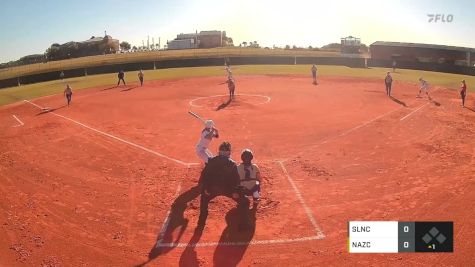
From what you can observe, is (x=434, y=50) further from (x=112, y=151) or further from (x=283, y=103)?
(x=112, y=151)

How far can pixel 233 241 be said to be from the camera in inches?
335

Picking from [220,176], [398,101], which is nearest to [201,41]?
[398,101]

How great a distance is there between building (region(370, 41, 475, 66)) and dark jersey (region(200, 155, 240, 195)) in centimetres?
5666

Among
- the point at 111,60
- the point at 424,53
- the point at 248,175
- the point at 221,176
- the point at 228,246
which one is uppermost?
the point at 424,53

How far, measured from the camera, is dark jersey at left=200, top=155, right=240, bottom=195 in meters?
8.16

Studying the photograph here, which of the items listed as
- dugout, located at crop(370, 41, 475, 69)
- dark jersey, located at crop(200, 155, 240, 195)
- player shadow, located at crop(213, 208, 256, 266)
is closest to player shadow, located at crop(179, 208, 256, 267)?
player shadow, located at crop(213, 208, 256, 266)

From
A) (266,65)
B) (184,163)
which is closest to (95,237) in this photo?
(184,163)

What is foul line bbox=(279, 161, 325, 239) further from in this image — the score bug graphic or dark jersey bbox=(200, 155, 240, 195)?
dark jersey bbox=(200, 155, 240, 195)

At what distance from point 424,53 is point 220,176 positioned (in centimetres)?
6296

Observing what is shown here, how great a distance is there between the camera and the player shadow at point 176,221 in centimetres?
823

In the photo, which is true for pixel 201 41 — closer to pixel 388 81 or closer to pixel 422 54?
pixel 422 54

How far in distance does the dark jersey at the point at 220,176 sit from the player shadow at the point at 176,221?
1626mm

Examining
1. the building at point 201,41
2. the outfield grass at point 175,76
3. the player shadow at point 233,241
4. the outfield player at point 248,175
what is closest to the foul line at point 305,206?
the player shadow at point 233,241

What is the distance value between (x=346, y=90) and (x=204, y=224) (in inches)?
1012
